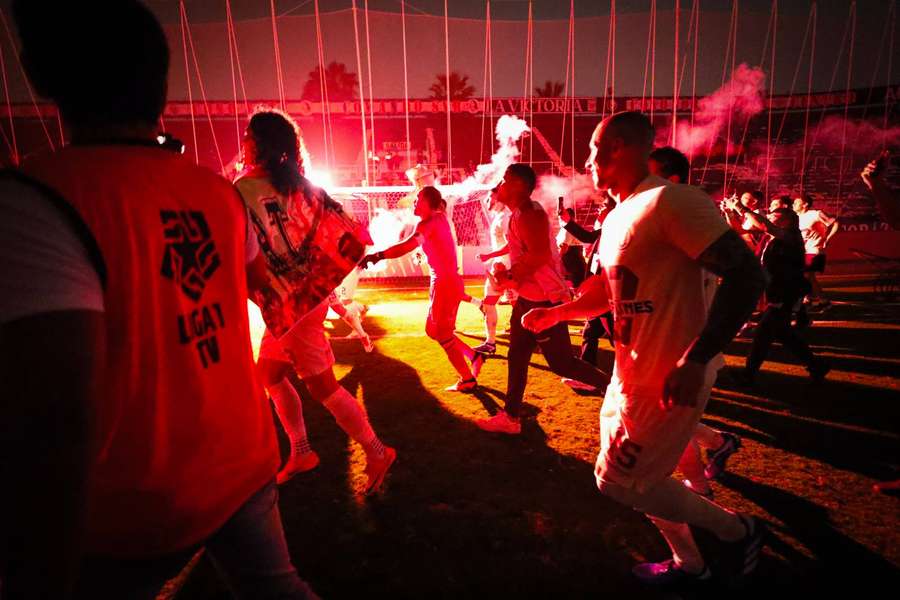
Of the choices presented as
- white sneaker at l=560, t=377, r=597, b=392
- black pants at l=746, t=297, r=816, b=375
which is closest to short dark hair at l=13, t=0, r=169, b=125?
white sneaker at l=560, t=377, r=597, b=392

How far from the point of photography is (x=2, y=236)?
73 cm

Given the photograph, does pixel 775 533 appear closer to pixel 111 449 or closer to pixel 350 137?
pixel 111 449

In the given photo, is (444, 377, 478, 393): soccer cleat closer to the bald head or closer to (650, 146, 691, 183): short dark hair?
(650, 146, 691, 183): short dark hair

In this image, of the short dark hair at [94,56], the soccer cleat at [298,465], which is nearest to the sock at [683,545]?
the soccer cleat at [298,465]

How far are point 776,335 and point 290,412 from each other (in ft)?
17.5

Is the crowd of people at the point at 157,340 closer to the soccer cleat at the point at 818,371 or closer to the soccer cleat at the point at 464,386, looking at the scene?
the soccer cleat at the point at 464,386

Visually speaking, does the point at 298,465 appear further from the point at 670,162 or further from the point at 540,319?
the point at 670,162

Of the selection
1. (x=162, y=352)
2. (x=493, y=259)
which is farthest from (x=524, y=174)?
(x=493, y=259)

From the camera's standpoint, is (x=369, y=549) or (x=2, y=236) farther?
(x=369, y=549)

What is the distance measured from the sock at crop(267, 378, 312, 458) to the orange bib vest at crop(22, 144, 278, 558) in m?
2.38

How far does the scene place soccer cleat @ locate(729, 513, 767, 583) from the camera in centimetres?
223

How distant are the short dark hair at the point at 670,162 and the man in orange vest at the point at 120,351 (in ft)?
10.2

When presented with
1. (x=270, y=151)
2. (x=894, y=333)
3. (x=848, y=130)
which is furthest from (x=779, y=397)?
(x=848, y=130)

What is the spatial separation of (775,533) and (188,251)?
11.3 feet
